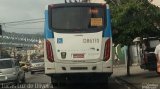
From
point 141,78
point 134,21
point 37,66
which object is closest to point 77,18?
point 141,78

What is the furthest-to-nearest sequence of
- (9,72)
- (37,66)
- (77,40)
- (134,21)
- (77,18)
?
1. (37,66)
2. (134,21)
3. (9,72)
4. (77,18)
5. (77,40)

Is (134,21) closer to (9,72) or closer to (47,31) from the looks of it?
(9,72)

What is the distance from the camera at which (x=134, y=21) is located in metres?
27.8

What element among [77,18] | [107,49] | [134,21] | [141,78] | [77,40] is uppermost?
[134,21]

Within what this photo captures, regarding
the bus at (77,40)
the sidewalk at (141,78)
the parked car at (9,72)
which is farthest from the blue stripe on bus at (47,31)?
the parked car at (9,72)

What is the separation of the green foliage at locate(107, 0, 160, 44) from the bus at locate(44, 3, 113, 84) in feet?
25.7

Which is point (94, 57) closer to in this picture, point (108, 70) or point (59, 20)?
point (108, 70)

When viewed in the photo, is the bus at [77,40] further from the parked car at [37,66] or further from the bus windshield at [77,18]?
the parked car at [37,66]

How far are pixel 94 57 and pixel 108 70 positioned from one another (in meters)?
0.78

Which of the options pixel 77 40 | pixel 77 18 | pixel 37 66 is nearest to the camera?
pixel 77 40

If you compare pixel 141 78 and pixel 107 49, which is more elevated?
pixel 107 49

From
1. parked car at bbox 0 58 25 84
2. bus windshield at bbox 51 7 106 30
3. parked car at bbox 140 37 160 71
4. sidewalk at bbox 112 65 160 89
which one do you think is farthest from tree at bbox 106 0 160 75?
bus windshield at bbox 51 7 106 30

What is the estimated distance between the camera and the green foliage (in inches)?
1080

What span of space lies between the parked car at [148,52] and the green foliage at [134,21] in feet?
1.87
